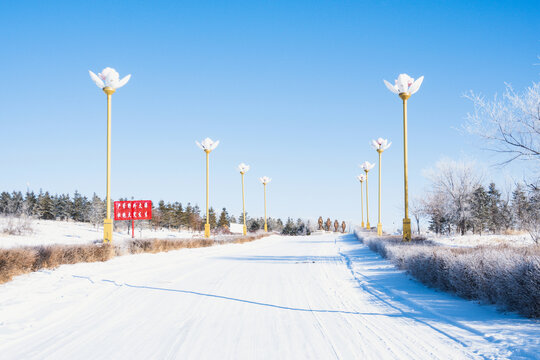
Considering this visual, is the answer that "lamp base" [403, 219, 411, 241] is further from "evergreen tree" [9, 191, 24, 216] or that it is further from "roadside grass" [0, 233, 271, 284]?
"evergreen tree" [9, 191, 24, 216]

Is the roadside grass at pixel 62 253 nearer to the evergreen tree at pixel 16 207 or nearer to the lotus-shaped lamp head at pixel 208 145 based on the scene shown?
the lotus-shaped lamp head at pixel 208 145

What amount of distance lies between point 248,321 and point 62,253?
29.3 feet

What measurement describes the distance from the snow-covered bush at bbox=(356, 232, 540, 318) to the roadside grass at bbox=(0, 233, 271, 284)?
942 centimetres

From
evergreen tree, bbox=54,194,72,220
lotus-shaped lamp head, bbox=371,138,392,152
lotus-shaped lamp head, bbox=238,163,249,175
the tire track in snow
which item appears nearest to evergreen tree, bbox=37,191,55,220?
evergreen tree, bbox=54,194,72,220

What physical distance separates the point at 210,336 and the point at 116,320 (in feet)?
5.86

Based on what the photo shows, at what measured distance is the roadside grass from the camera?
9547 millimetres

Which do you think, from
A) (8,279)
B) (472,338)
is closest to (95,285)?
(8,279)

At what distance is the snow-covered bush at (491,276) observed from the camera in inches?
229

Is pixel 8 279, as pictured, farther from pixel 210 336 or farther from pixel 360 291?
pixel 360 291

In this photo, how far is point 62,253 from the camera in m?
12.5

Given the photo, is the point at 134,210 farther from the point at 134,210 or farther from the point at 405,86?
the point at 405,86

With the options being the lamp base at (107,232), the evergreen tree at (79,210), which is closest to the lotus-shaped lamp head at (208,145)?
the lamp base at (107,232)

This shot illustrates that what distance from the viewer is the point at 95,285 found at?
923 centimetres

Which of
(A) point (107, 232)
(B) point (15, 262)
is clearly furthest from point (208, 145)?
(B) point (15, 262)
